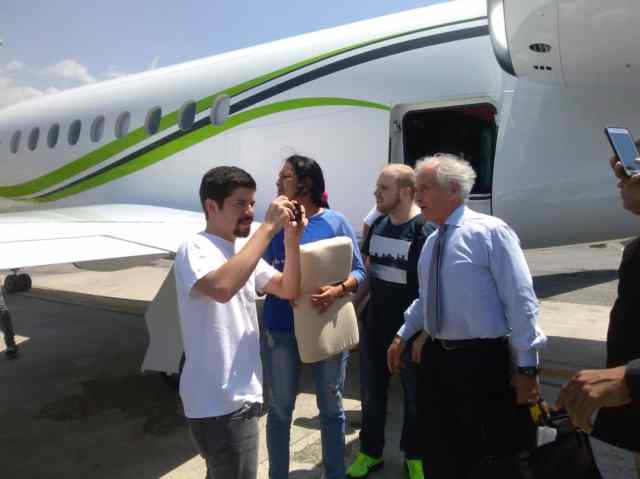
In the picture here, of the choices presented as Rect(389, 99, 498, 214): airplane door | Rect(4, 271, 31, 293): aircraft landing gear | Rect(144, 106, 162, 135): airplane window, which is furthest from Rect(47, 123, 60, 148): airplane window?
Rect(389, 99, 498, 214): airplane door

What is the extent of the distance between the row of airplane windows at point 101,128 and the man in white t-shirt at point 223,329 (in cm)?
430

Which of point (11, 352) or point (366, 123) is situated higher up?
point (366, 123)

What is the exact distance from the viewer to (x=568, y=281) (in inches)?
401

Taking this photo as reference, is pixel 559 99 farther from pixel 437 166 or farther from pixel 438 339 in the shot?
pixel 438 339

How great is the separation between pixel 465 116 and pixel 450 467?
3957mm

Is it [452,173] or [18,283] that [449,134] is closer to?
[452,173]

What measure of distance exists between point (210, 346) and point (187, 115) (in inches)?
184

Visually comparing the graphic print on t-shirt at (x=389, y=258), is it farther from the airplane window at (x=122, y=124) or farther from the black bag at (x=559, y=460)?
the airplane window at (x=122, y=124)

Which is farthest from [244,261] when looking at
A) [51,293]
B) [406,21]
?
[51,293]

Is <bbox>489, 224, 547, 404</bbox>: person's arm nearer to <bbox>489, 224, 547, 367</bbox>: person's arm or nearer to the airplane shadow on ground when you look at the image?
<bbox>489, 224, 547, 367</bbox>: person's arm

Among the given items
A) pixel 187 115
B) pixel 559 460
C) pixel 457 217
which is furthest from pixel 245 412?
pixel 187 115

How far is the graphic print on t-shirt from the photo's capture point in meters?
3.10

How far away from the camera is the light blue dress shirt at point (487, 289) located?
2.29 m

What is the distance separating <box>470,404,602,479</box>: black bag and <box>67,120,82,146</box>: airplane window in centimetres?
687
